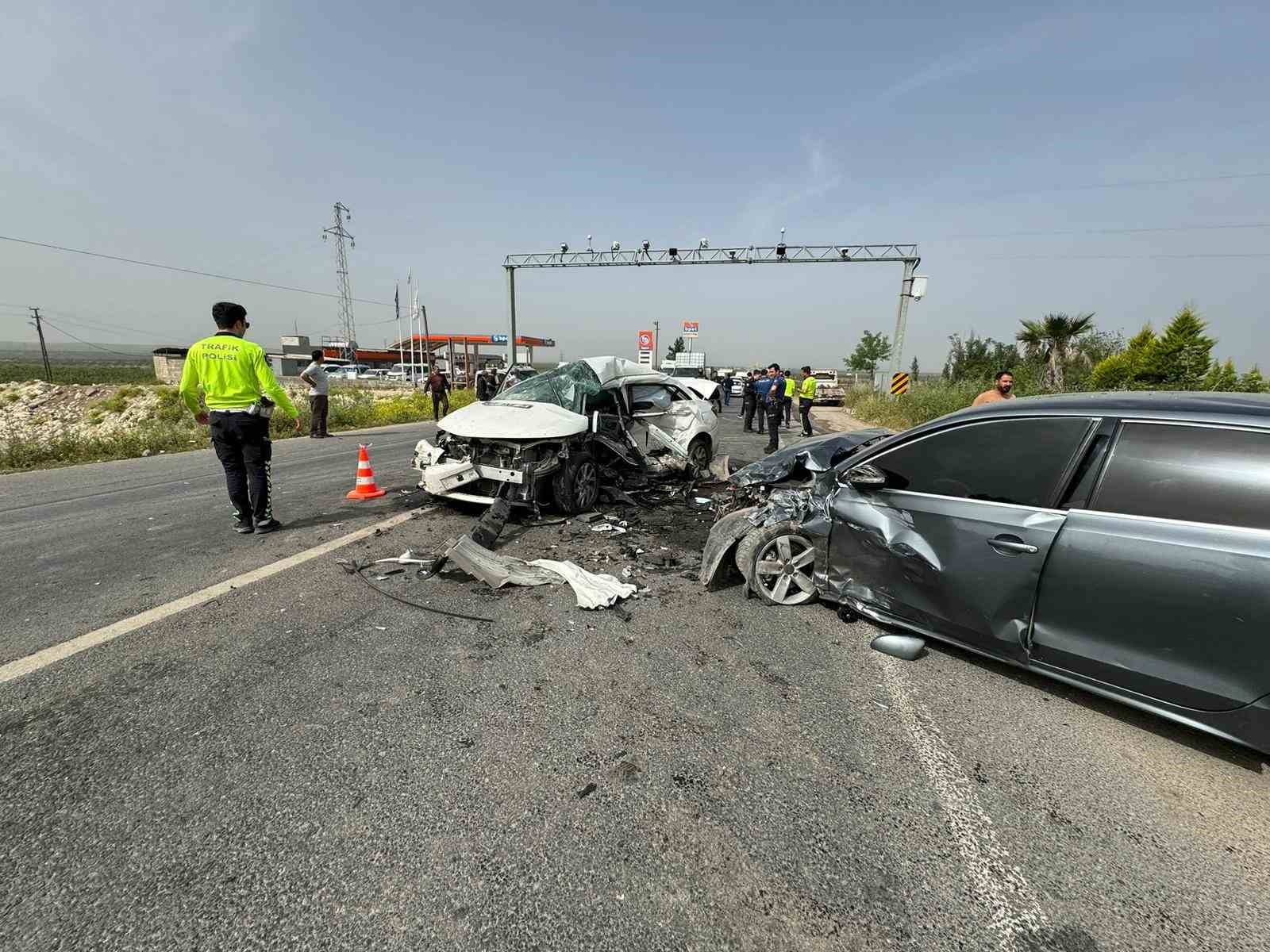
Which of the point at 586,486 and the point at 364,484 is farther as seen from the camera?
the point at 364,484

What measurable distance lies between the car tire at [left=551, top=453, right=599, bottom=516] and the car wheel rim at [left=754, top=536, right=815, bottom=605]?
2403 millimetres

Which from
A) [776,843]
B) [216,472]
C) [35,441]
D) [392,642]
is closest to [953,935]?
[776,843]

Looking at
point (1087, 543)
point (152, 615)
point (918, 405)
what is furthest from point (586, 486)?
point (918, 405)

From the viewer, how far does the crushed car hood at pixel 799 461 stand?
14.2 feet

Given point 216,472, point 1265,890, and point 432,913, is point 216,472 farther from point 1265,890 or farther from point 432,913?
point 1265,890

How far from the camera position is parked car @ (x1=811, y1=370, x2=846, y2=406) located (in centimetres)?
2856

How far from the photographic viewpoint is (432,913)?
1579 millimetres

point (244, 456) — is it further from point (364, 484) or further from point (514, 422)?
point (514, 422)

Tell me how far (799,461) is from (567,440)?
232 cm

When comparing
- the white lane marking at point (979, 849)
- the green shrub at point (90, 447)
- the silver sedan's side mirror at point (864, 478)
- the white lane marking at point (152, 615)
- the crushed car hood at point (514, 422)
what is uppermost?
the crushed car hood at point (514, 422)

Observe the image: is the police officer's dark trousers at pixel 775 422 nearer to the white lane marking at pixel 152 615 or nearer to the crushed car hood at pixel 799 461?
the crushed car hood at pixel 799 461

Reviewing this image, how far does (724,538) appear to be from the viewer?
3938mm

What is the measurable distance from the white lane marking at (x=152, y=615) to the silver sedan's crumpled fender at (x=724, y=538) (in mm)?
Answer: 3153

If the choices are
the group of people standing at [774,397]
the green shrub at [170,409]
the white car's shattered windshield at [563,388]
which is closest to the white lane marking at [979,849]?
the white car's shattered windshield at [563,388]
